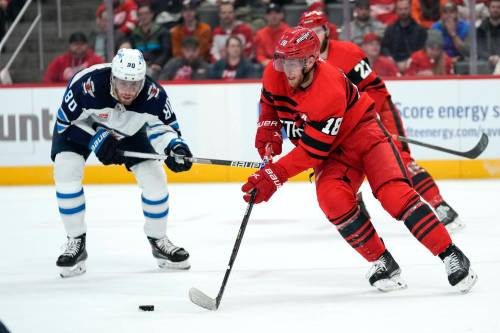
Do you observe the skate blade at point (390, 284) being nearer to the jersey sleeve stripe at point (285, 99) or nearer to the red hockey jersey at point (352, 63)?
the jersey sleeve stripe at point (285, 99)

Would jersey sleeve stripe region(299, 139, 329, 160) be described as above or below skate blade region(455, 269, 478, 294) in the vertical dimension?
above

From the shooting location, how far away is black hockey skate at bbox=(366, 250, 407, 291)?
12.4ft

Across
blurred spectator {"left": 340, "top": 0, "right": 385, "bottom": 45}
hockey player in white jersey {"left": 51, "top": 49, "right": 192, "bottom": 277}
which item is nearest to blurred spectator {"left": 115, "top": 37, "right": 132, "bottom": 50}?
blurred spectator {"left": 340, "top": 0, "right": 385, "bottom": 45}

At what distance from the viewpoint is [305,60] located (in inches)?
145

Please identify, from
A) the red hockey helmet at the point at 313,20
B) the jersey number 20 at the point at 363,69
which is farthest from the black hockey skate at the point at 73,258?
the jersey number 20 at the point at 363,69

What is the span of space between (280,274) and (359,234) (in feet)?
2.08

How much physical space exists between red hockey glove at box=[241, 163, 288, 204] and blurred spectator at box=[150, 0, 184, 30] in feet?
15.9

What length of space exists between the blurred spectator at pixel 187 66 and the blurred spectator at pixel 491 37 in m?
2.23

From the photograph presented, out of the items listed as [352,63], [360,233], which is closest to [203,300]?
[360,233]

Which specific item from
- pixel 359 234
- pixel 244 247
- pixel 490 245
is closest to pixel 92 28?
pixel 244 247

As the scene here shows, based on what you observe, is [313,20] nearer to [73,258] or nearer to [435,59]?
[73,258]

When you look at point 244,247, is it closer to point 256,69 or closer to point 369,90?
point 369,90

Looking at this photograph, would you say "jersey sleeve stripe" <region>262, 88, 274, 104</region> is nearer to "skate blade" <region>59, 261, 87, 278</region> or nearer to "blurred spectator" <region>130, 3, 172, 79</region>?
"skate blade" <region>59, 261, 87, 278</region>

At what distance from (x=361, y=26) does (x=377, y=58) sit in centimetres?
29
